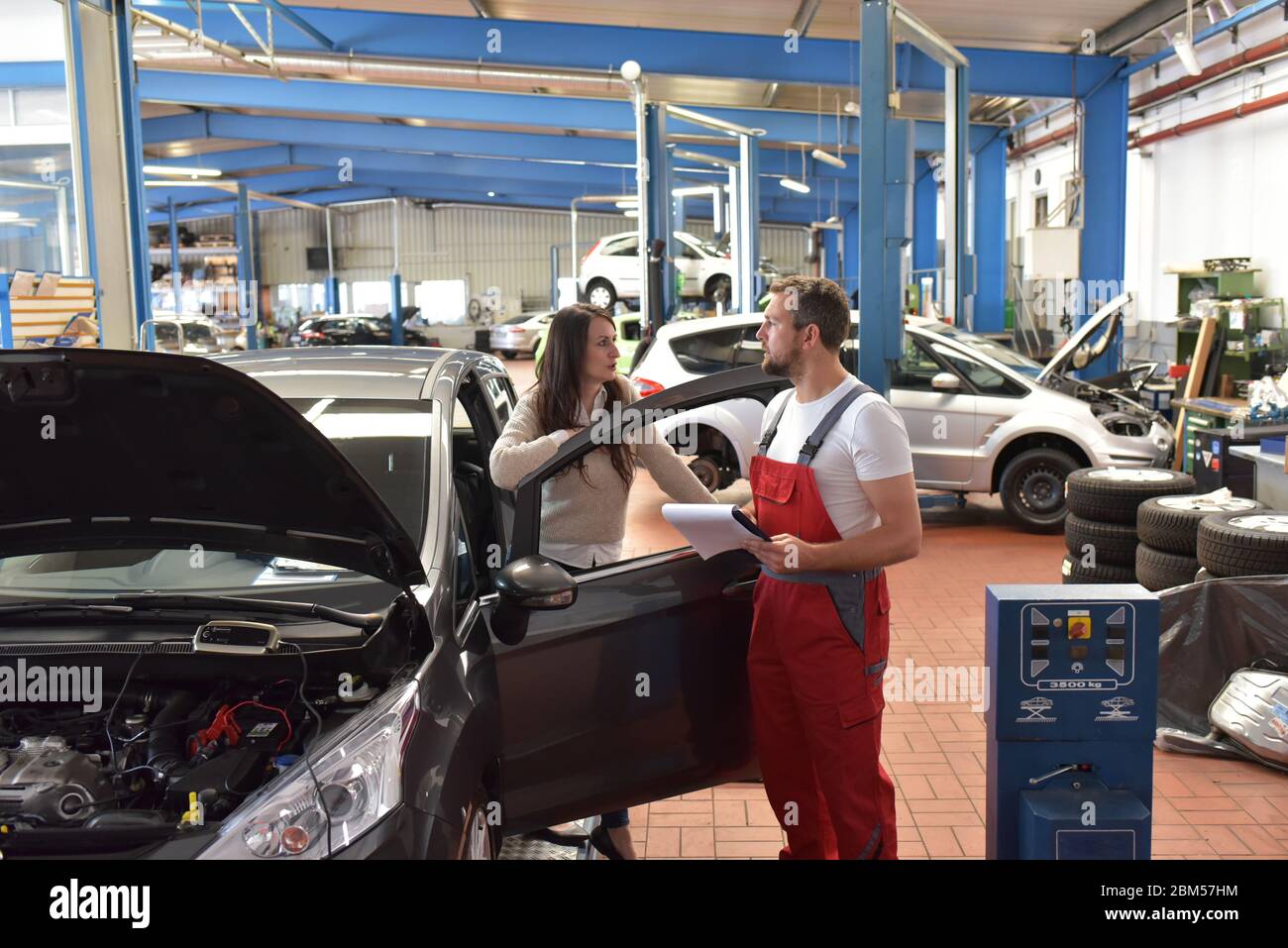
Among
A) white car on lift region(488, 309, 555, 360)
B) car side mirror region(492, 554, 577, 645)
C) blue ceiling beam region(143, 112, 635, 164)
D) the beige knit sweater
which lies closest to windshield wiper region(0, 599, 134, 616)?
car side mirror region(492, 554, 577, 645)

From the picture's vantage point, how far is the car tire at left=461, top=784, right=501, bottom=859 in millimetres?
2535

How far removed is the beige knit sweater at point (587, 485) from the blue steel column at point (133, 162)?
6.16 m

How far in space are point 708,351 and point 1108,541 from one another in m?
4.33

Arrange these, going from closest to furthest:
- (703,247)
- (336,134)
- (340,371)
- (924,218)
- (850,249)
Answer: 1. (340,371)
2. (703,247)
3. (336,134)
4. (924,218)
5. (850,249)

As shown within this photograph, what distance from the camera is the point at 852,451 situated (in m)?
2.96

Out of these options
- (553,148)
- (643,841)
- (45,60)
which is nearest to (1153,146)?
(553,148)

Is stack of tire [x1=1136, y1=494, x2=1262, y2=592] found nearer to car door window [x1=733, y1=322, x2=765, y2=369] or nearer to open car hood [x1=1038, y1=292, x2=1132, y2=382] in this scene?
open car hood [x1=1038, y1=292, x2=1132, y2=382]

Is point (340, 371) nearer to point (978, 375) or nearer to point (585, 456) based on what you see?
point (585, 456)

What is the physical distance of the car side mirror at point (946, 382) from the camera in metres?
9.09

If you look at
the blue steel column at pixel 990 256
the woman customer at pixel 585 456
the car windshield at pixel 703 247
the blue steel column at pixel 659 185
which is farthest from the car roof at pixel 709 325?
the car windshield at pixel 703 247

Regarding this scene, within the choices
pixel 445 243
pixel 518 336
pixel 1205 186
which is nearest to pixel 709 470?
pixel 1205 186

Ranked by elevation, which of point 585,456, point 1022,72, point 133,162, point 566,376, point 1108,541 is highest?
point 1022,72

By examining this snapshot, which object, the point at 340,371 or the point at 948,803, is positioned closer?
the point at 340,371
